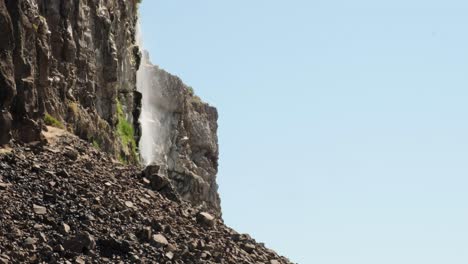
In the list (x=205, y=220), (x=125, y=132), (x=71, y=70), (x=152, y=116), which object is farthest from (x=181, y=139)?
(x=205, y=220)

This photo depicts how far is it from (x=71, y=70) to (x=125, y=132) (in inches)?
440

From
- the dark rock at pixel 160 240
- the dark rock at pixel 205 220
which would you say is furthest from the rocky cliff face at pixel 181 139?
the dark rock at pixel 160 240

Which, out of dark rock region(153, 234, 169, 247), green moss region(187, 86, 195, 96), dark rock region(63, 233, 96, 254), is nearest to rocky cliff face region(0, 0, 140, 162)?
dark rock region(153, 234, 169, 247)

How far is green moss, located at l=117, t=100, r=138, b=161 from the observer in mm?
62781

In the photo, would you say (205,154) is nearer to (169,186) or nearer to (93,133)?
(93,133)

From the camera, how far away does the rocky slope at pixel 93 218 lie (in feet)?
120

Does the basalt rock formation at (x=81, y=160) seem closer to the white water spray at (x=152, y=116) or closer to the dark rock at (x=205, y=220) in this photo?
the dark rock at (x=205, y=220)

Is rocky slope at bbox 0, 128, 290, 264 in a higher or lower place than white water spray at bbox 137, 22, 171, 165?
lower

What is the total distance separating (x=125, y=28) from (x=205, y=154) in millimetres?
25999

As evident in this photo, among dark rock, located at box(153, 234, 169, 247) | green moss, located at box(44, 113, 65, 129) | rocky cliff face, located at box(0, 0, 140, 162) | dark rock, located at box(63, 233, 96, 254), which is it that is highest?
rocky cliff face, located at box(0, 0, 140, 162)

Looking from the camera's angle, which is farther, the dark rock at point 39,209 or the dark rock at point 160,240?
the dark rock at point 160,240

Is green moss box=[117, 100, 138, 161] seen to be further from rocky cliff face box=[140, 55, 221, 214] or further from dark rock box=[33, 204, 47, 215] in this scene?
dark rock box=[33, 204, 47, 215]

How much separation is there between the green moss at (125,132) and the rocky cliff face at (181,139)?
11.4 metres

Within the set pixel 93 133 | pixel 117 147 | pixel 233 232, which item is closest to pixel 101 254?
pixel 233 232
